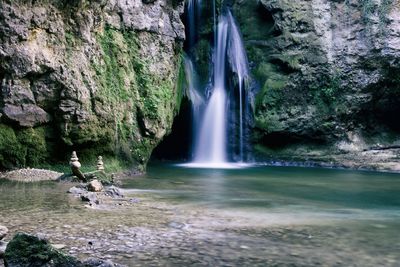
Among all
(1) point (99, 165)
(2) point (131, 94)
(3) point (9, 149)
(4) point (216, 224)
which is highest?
(2) point (131, 94)

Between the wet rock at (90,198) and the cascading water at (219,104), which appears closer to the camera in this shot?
the wet rock at (90,198)

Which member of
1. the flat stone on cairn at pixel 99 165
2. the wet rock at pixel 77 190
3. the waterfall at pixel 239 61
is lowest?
the wet rock at pixel 77 190

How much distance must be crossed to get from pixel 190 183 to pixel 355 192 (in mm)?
4721

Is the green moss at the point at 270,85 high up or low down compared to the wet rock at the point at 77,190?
up

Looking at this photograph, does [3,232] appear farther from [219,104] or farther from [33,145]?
[219,104]

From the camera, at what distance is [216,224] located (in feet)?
28.1

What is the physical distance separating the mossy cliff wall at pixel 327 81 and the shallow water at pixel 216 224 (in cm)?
1276

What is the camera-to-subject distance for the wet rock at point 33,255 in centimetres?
518

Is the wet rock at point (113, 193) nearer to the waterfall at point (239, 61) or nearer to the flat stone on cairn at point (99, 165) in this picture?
the flat stone on cairn at point (99, 165)

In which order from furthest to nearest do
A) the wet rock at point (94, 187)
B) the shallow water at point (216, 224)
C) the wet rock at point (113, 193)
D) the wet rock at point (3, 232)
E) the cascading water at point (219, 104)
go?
the cascading water at point (219, 104) → the wet rock at point (94, 187) → the wet rock at point (113, 193) → the wet rock at point (3, 232) → the shallow water at point (216, 224)

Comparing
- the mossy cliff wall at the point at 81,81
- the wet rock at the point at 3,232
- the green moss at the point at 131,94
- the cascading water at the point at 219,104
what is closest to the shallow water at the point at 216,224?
the wet rock at the point at 3,232

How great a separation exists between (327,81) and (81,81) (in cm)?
1529

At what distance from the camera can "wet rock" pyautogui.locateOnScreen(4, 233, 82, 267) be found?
5176mm

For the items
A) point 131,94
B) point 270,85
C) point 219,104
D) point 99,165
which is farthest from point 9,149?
point 270,85
